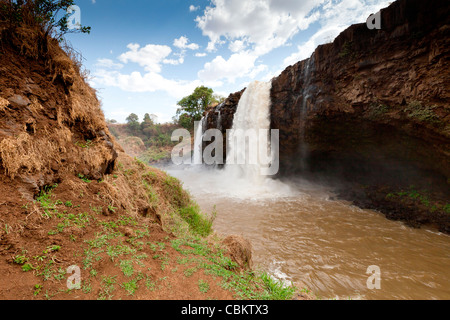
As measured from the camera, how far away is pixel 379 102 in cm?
861

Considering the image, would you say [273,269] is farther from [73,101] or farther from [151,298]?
[73,101]

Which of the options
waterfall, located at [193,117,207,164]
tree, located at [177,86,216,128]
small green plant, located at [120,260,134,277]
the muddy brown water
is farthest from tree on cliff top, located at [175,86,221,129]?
small green plant, located at [120,260,134,277]

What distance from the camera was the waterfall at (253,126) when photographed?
583 inches

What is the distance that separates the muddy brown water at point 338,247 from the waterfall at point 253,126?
5.36 meters

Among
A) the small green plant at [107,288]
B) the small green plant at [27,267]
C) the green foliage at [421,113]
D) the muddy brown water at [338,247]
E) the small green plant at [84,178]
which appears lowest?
the muddy brown water at [338,247]

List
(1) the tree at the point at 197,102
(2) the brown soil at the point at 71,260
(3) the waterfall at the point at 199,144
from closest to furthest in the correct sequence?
(2) the brown soil at the point at 71,260
(3) the waterfall at the point at 199,144
(1) the tree at the point at 197,102

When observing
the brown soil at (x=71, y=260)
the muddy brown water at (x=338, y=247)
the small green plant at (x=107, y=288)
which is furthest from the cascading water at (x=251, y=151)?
the small green plant at (x=107, y=288)

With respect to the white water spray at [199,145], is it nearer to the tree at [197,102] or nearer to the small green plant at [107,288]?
the tree at [197,102]

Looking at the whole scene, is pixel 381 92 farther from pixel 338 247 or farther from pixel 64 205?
pixel 64 205

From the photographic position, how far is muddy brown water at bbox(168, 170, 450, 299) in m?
4.39

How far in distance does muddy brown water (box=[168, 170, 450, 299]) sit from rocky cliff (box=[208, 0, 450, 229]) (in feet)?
12.1

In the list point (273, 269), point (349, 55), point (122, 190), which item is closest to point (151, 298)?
point (122, 190)

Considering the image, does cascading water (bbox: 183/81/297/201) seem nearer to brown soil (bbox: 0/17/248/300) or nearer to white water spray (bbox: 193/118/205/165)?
white water spray (bbox: 193/118/205/165)

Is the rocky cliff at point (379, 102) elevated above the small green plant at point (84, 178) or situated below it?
above
